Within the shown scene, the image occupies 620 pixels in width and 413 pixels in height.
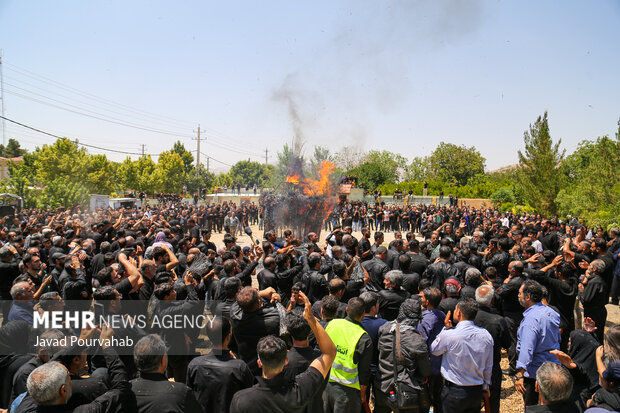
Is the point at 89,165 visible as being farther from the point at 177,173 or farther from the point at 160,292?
the point at 160,292

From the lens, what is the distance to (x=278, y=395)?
238 centimetres

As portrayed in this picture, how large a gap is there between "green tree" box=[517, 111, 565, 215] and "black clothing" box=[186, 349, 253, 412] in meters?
27.0

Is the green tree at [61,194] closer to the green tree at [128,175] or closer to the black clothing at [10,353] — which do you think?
the black clothing at [10,353]

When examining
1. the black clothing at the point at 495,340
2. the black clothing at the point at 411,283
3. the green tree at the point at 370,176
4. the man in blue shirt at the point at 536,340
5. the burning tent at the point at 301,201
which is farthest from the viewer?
the green tree at the point at 370,176

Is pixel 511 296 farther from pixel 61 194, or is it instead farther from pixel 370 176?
pixel 370 176

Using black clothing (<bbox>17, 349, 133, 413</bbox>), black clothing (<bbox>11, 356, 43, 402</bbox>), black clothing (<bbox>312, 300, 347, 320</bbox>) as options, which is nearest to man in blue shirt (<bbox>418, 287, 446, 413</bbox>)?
black clothing (<bbox>312, 300, 347, 320</bbox>)

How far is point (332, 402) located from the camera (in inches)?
140

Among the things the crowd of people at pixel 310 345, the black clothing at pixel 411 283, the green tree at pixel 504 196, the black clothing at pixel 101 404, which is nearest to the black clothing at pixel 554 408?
the crowd of people at pixel 310 345

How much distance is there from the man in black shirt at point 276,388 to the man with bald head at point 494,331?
2.50m

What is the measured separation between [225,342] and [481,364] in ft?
7.59

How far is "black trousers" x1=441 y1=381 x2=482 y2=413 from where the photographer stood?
140 inches

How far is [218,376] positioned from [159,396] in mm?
531

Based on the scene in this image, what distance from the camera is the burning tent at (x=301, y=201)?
15195 millimetres

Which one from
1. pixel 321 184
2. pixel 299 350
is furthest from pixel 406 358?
pixel 321 184
